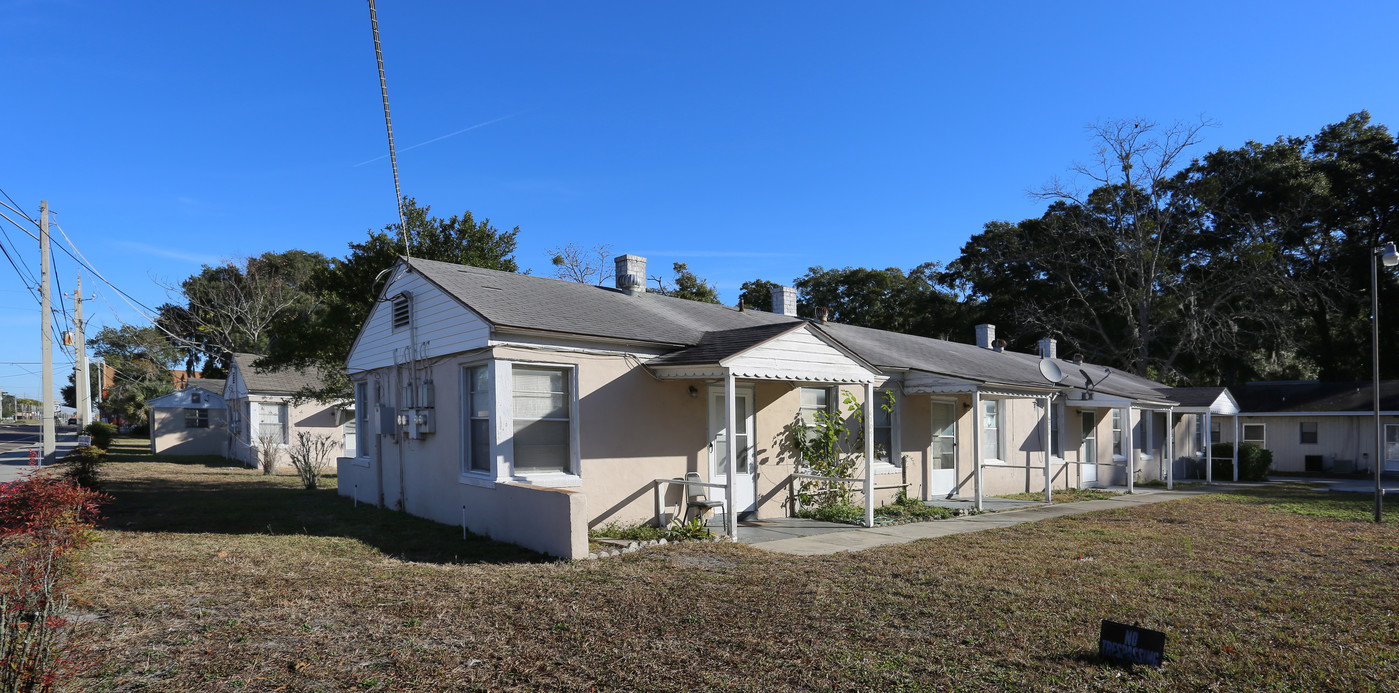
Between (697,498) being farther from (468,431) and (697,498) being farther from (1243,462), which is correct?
(1243,462)

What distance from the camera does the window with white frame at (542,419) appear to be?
1029 centimetres

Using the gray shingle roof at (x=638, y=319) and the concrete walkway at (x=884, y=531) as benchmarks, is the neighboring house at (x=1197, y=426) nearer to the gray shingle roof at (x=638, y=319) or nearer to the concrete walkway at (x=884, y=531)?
the gray shingle roof at (x=638, y=319)

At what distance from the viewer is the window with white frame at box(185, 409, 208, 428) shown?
34.7 meters

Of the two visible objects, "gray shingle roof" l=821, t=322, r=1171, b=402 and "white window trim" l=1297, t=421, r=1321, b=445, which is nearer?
"gray shingle roof" l=821, t=322, r=1171, b=402

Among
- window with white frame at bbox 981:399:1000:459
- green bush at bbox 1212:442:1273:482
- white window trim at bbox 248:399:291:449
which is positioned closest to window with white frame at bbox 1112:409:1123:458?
green bush at bbox 1212:442:1273:482

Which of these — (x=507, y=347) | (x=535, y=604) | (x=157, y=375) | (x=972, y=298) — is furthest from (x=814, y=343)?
(x=157, y=375)

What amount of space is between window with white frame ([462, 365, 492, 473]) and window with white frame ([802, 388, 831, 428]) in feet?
16.9

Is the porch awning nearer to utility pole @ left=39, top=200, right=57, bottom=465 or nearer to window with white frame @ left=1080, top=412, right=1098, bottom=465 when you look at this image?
window with white frame @ left=1080, top=412, right=1098, bottom=465

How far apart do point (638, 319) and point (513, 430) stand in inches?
114

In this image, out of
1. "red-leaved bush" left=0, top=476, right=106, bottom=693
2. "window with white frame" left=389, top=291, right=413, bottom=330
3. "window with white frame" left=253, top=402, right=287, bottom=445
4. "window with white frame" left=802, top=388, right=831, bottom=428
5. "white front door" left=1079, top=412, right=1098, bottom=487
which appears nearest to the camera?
"red-leaved bush" left=0, top=476, right=106, bottom=693

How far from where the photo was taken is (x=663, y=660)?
17.5 ft

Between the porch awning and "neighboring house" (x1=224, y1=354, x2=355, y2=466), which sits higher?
the porch awning

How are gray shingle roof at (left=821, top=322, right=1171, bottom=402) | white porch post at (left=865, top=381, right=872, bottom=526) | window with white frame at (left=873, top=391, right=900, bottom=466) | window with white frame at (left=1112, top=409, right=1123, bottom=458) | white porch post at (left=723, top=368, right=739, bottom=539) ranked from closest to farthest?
white porch post at (left=723, top=368, right=739, bottom=539), white porch post at (left=865, top=381, right=872, bottom=526), window with white frame at (left=873, top=391, right=900, bottom=466), gray shingle roof at (left=821, top=322, right=1171, bottom=402), window with white frame at (left=1112, top=409, right=1123, bottom=458)

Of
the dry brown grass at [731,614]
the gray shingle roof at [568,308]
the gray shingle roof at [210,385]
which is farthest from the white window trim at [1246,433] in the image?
the gray shingle roof at [210,385]
